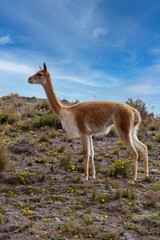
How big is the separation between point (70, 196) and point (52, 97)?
2.85 metres

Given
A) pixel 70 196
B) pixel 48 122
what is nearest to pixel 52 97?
pixel 70 196

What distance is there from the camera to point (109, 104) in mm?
6312

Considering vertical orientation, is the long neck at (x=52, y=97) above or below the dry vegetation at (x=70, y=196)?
above

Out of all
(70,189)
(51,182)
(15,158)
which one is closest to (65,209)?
(70,189)

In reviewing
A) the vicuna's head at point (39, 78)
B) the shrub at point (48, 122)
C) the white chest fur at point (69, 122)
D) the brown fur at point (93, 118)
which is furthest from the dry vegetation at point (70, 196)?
the vicuna's head at point (39, 78)

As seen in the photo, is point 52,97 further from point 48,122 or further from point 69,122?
point 48,122

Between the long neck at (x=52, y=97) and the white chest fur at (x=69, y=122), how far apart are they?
0.19 m

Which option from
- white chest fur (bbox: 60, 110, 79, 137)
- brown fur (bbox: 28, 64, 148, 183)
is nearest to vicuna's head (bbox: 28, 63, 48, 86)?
brown fur (bbox: 28, 64, 148, 183)

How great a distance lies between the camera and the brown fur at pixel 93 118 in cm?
607

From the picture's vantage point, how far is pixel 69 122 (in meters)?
6.34

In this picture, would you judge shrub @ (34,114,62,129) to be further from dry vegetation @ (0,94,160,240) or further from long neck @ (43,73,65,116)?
long neck @ (43,73,65,116)

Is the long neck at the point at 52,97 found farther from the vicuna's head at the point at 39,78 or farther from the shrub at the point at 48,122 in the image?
the shrub at the point at 48,122

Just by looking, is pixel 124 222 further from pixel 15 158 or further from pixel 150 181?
pixel 15 158

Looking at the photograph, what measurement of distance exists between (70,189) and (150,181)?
2.44 meters
